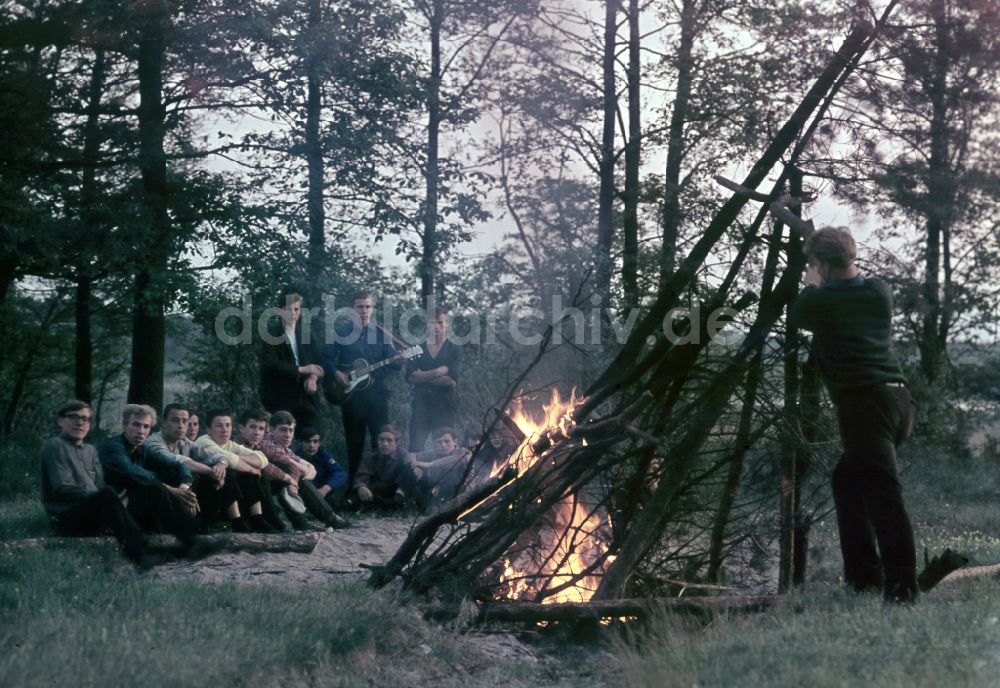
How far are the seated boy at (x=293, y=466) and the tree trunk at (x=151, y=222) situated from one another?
16.3 ft

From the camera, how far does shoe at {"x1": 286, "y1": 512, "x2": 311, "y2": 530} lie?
9047mm

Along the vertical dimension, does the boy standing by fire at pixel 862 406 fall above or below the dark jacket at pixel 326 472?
above

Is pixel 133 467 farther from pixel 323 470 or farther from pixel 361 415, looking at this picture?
pixel 361 415

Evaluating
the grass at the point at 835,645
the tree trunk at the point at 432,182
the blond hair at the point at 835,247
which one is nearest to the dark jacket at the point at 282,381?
the grass at the point at 835,645

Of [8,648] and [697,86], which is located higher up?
[697,86]

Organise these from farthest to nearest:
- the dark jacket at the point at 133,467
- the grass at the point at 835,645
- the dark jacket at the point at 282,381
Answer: the dark jacket at the point at 282,381
the dark jacket at the point at 133,467
the grass at the point at 835,645

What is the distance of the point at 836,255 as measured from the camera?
538cm

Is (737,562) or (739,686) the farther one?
(737,562)

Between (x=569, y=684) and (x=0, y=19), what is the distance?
1133 cm

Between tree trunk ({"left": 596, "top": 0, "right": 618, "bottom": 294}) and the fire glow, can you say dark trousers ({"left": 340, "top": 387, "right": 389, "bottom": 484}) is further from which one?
tree trunk ({"left": 596, "top": 0, "right": 618, "bottom": 294})

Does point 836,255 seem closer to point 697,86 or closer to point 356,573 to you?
point 356,573

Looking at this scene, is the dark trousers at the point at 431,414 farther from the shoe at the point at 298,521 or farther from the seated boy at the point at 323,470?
the shoe at the point at 298,521

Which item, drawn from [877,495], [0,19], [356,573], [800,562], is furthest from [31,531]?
[0,19]

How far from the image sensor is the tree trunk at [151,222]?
13945mm
